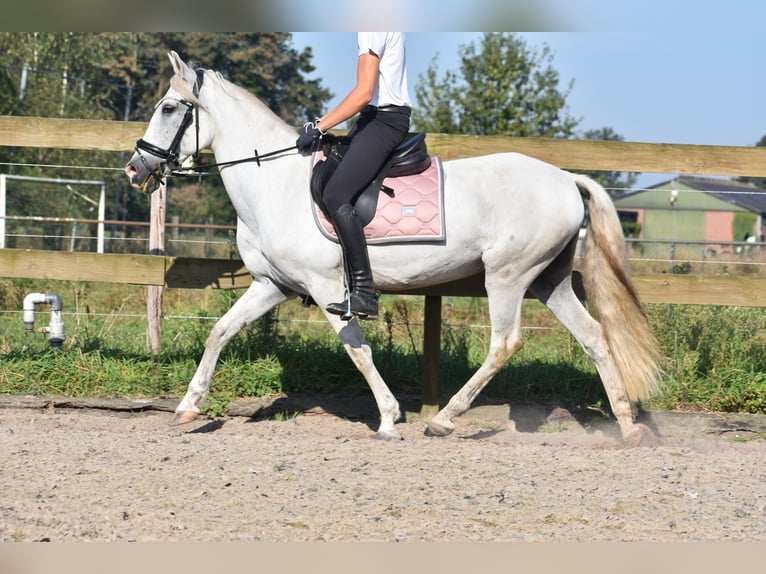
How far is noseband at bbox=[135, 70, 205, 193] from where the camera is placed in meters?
6.16

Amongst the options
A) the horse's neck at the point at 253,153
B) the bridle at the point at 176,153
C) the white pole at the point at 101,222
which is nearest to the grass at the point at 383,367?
the horse's neck at the point at 253,153

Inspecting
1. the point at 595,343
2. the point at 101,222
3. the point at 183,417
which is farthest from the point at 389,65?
the point at 101,222

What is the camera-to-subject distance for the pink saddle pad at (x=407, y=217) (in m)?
5.82

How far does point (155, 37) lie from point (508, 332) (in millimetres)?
41045

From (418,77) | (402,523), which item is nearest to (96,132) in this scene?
(402,523)

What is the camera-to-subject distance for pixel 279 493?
4.20 metres

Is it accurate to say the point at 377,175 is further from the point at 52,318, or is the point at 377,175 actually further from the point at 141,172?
the point at 52,318

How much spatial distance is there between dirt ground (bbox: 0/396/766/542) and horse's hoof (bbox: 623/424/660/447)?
9 centimetres

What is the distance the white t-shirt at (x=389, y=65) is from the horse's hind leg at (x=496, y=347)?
139cm

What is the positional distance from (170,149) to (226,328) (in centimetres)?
131

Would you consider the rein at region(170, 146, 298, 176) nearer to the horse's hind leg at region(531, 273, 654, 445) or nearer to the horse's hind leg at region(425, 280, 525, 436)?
the horse's hind leg at region(425, 280, 525, 436)

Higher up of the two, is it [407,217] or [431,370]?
[407,217]

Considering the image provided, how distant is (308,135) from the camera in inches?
233

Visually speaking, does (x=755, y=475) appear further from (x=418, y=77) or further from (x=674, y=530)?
(x=418, y=77)
